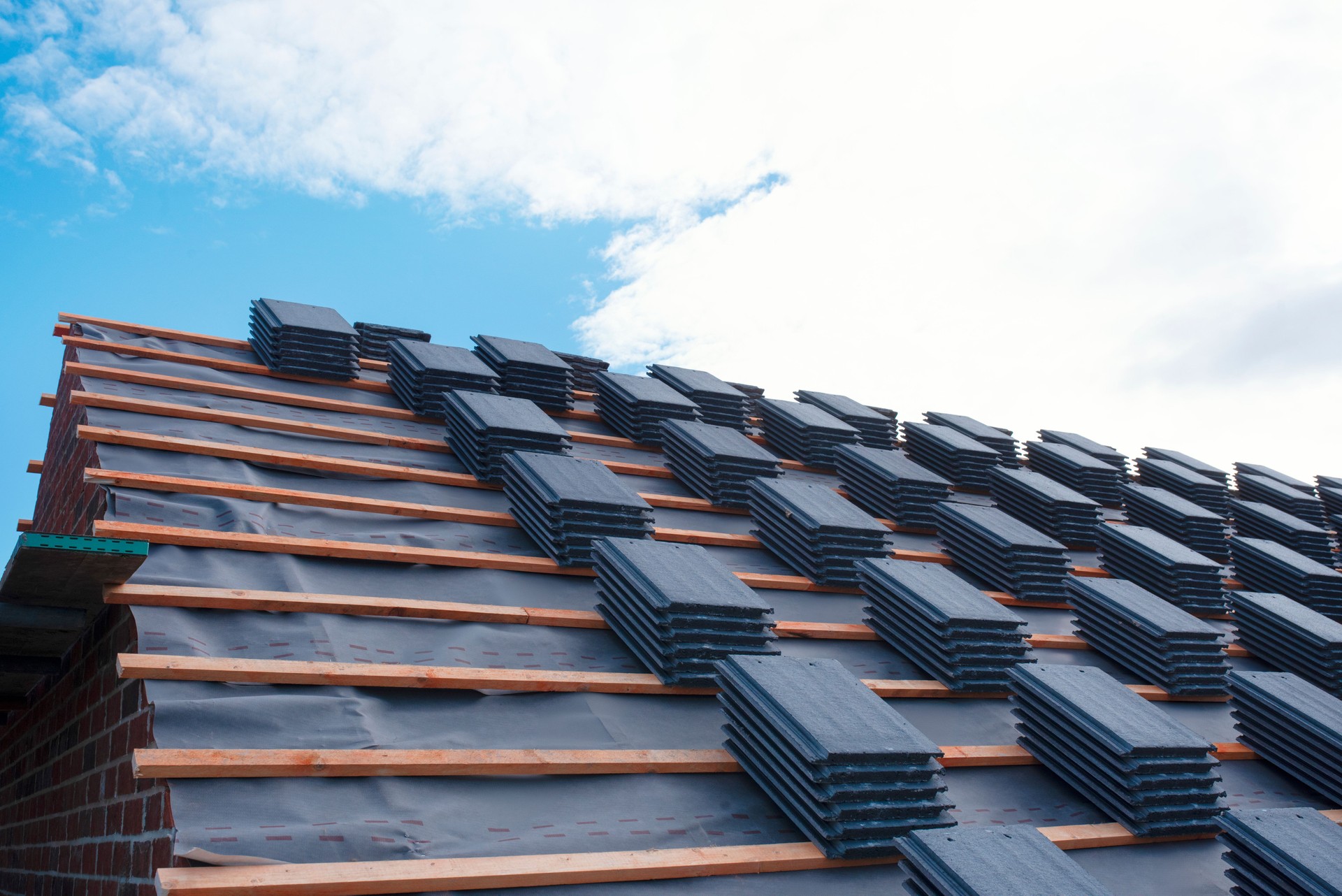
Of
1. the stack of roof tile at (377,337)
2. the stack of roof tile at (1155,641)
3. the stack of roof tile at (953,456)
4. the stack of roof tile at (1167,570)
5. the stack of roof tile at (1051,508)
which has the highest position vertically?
the stack of roof tile at (377,337)

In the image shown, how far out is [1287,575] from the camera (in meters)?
8.59

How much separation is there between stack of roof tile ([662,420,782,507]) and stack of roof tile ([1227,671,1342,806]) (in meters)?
3.25

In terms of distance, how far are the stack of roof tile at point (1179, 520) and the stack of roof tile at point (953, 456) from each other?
154 centimetres

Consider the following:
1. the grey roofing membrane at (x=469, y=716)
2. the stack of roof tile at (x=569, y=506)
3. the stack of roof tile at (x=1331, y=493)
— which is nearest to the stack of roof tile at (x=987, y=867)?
the grey roofing membrane at (x=469, y=716)

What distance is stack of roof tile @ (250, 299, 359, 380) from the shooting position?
22.5ft

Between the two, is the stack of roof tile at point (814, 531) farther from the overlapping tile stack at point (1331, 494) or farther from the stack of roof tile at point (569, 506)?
the overlapping tile stack at point (1331, 494)

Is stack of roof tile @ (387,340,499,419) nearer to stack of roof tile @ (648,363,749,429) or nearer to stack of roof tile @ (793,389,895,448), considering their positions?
stack of roof tile @ (648,363,749,429)

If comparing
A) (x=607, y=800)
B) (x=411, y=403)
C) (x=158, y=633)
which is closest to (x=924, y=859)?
(x=607, y=800)

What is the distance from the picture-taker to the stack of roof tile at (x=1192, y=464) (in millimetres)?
11688

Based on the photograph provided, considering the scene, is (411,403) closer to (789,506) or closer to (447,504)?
(447,504)

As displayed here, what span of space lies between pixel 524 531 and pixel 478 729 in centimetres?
189

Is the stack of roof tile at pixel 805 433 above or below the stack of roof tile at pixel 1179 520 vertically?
above

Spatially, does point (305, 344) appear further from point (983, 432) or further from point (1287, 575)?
point (1287, 575)

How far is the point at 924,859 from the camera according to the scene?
10.7 feet
